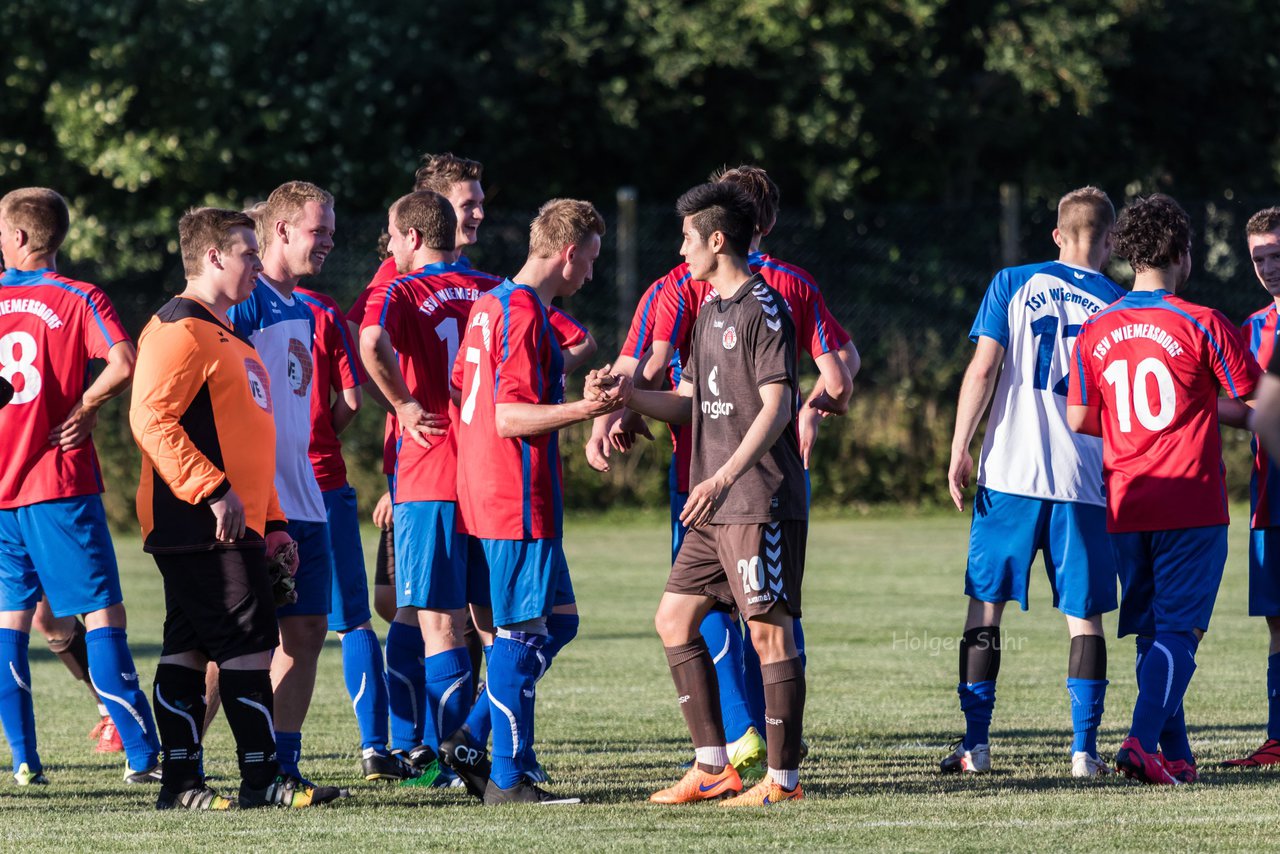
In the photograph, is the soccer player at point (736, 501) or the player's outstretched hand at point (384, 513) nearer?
the soccer player at point (736, 501)

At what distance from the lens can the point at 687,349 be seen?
728cm

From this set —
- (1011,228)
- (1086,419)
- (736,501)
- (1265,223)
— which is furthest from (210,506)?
(1011,228)

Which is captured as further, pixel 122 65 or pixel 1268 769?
pixel 122 65

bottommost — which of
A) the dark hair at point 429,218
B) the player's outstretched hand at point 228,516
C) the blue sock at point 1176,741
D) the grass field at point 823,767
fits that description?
the grass field at point 823,767

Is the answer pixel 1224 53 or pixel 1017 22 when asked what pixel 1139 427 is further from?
pixel 1224 53

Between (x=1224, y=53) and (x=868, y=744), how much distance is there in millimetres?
19570

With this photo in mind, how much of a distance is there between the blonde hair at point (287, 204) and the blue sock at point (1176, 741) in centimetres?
380

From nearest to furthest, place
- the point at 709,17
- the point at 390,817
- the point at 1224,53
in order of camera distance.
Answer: the point at 390,817 → the point at 709,17 → the point at 1224,53

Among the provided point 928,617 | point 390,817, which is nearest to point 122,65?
point 928,617

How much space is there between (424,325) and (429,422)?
0.51m

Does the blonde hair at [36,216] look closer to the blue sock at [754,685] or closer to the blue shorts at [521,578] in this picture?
the blue shorts at [521,578]

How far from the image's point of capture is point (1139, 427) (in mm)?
6668

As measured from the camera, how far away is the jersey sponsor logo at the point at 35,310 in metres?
6.91

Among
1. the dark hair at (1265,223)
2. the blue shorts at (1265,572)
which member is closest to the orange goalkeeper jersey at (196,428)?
the blue shorts at (1265,572)
